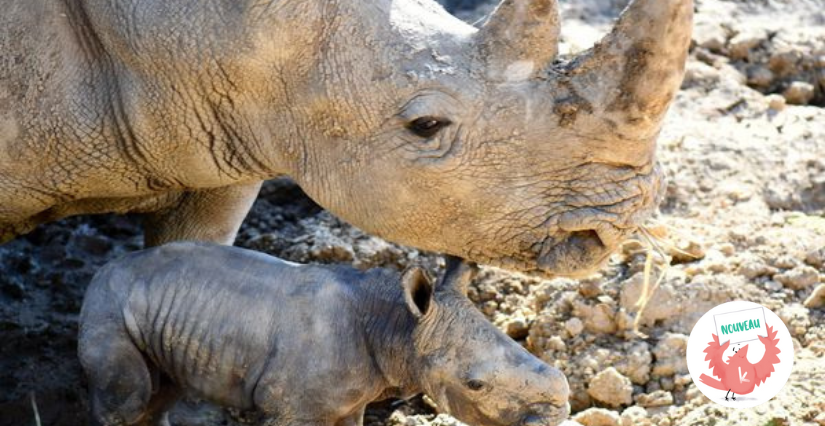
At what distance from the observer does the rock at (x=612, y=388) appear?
21.4 ft

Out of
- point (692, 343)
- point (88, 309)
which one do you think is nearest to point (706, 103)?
point (692, 343)

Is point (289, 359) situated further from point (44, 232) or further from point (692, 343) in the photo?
point (44, 232)

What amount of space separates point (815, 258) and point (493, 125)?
2173 mm

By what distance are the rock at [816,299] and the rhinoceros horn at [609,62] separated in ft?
6.03

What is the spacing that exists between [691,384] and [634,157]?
1500 millimetres

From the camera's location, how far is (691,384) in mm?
6520

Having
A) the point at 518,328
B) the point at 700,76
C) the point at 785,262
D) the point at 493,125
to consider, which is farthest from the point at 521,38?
the point at 700,76

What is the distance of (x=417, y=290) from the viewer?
18.8 ft

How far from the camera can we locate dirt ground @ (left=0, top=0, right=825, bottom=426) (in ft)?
21.7

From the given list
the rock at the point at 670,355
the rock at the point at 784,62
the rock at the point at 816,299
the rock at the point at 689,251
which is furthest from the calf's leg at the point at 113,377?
the rock at the point at 784,62

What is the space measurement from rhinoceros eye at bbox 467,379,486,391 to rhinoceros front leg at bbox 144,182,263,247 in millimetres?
1465

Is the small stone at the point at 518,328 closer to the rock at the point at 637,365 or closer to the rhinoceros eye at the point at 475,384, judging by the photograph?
the rock at the point at 637,365

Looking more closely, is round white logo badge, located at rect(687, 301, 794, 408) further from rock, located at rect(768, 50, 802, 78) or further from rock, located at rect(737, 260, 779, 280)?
rock, located at rect(768, 50, 802, 78)

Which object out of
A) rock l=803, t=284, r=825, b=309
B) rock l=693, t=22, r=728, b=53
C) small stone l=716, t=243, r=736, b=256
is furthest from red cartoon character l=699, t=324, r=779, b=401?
rock l=693, t=22, r=728, b=53
